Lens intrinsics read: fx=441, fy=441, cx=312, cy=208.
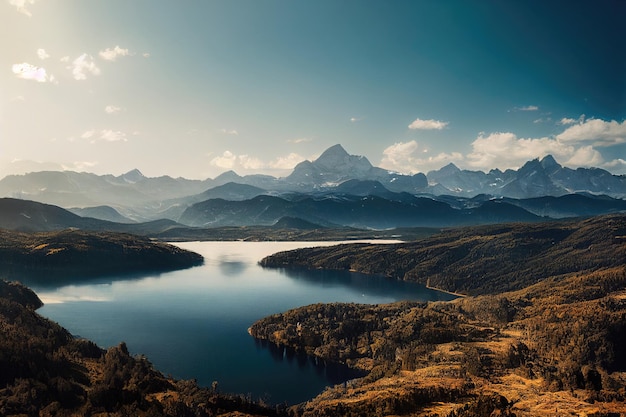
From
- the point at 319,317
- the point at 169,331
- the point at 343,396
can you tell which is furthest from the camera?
the point at 319,317

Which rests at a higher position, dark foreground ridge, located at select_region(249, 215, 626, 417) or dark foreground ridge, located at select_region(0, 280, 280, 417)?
dark foreground ridge, located at select_region(0, 280, 280, 417)

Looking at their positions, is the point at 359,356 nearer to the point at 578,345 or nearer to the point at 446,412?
the point at 446,412

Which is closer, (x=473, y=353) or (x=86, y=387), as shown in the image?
(x=86, y=387)

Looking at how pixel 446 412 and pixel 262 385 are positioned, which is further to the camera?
pixel 262 385

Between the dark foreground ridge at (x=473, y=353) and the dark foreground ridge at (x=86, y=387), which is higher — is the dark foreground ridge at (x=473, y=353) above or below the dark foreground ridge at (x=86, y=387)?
below

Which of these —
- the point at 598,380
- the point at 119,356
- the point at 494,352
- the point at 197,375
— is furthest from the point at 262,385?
the point at 598,380

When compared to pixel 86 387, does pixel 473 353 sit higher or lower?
lower

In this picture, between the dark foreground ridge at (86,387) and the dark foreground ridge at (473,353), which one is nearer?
the dark foreground ridge at (86,387)

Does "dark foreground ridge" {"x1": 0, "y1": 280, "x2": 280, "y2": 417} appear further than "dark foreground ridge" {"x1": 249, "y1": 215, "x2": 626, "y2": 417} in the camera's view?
No
